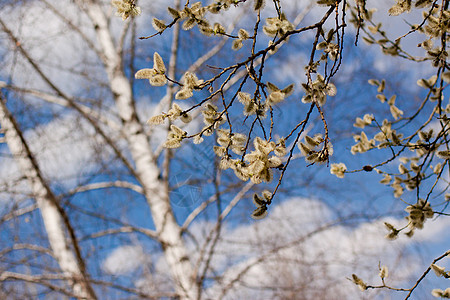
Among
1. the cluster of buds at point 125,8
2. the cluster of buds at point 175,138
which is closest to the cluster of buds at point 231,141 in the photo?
the cluster of buds at point 175,138

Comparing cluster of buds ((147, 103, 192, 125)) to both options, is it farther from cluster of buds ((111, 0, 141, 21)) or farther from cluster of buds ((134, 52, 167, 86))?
cluster of buds ((111, 0, 141, 21))

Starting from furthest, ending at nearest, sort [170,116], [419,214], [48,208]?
[48,208] < [419,214] < [170,116]

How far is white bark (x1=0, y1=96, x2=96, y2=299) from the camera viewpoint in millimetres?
2615

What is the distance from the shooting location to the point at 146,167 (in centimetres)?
324

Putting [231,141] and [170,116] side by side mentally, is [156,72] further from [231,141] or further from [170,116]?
[231,141]

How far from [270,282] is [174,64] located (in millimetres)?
2077

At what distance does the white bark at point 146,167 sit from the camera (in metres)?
2.90

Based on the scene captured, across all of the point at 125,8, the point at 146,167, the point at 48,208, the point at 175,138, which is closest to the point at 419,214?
the point at 175,138

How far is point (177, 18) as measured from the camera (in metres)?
0.89

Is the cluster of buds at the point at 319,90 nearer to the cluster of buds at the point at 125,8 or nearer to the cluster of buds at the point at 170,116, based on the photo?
the cluster of buds at the point at 170,116

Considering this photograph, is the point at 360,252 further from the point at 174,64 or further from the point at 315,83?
the point at 315,83

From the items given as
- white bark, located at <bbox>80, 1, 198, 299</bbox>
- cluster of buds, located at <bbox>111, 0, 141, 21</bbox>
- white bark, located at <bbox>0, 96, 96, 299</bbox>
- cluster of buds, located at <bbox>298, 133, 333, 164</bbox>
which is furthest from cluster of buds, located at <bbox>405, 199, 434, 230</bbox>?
white bark, located at <bbox>0, 96, 96, 299</bbox>

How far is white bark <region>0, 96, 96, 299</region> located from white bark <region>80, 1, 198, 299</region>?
2.02 feet

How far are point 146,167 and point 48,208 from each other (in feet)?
2.80
